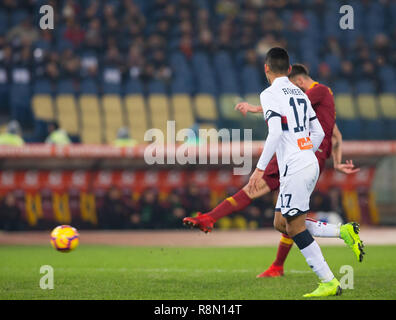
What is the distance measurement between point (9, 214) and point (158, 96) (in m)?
6.19

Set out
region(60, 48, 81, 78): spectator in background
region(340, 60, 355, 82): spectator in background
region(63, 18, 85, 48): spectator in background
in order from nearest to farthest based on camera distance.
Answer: region(60, 48, 81, 78): spectator in background, region(63, 18, 85, 48): spectator in background, region(340, 60, 355, 82): spectator in background

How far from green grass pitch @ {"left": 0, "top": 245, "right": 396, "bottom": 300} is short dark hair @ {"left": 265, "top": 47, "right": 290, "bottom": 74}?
1982 millimetres

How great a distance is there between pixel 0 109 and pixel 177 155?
5630 mm

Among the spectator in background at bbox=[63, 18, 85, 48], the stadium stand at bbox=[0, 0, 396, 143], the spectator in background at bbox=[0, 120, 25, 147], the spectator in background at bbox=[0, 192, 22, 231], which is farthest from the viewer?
the spectator in background at bbox=[63, 18, 85, 48]

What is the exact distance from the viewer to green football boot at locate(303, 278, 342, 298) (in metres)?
5.88

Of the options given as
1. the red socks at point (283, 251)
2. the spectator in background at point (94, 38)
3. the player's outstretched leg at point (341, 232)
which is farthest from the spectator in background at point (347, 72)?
the player's outstretched leg at point (341, 232)

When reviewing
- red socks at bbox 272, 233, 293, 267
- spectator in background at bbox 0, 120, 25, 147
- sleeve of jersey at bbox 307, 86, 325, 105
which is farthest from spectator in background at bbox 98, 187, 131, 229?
sleeve of jersey at bbox 307, 86, 325, 105

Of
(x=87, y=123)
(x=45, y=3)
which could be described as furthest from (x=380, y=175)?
(x=45, y=3)

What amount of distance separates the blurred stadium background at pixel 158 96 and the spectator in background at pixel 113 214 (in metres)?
0.02

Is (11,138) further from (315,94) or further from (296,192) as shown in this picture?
(296,192)

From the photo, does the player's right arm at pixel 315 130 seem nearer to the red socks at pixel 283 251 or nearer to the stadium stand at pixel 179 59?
the red socks at pixel 283 251

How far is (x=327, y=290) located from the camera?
5.90 metres

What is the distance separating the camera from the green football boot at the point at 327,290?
19.3ft

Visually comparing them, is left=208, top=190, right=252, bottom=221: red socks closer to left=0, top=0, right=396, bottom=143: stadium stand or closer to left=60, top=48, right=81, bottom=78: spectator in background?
left=0, top=0, right=396, bottom=143: stadium stand
